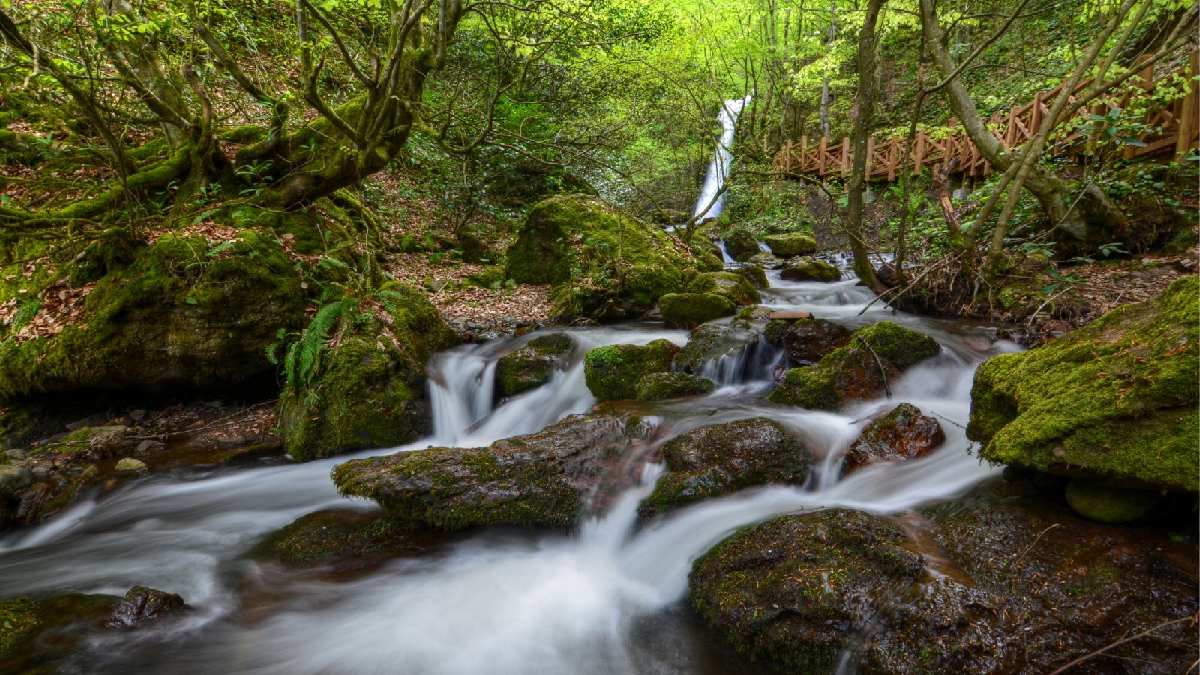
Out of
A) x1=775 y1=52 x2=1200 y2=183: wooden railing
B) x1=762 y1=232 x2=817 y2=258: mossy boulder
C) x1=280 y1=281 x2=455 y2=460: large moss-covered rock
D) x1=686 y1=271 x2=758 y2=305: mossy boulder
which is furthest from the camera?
x1=762 y1=232 x2=817 y2=258: mossy boulder

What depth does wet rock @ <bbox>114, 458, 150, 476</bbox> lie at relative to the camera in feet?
17.4

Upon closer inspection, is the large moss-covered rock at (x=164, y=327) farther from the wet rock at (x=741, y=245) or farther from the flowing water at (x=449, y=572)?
the wet rock at (x=741, y=245)

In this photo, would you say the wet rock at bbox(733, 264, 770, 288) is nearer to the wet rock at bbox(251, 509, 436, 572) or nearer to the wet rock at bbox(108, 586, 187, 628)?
the wet rock at bbox(251, 509, 436, 572)

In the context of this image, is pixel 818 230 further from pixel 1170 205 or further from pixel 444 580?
pixel 444 580

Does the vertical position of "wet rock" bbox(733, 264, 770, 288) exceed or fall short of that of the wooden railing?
it falls short

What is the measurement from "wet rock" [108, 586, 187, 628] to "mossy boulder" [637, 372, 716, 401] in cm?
383

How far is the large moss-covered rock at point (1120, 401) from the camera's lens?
87.4 inches

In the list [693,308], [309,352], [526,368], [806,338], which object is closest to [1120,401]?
[806,338]

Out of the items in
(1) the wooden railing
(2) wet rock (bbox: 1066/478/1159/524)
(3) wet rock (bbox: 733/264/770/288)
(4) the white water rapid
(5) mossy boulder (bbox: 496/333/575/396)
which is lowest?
(4) the white water rapid

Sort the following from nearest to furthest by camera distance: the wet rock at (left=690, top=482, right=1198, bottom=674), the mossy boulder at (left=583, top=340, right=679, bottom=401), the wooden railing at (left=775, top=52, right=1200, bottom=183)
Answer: the wet rock at (left=690, top=482, right=1198, bottom=674) → the mossy boulder at (left=583, top=340, right=679, bottom=401) → the wooden railing at (left=775, top=52, right=1200, bottom=183)

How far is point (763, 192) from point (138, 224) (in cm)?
1544

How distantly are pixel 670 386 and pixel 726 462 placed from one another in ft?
5.65

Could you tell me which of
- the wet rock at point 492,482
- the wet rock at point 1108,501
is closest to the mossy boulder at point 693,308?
the wet rock at point 492,482

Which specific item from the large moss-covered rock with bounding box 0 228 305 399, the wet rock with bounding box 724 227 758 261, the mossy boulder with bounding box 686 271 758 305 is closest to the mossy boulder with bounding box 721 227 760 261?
the wet rock with bounding box 724 227 758 261
